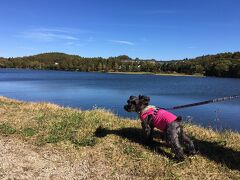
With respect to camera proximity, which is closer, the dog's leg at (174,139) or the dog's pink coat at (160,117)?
the dog's leg at (174,139)

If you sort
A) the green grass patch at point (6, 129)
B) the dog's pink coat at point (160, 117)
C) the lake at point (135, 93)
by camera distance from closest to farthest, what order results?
the dog's pink coat at point (160, 117) < the green grass patch at point (6, 129) < the lake at point (135, 93)

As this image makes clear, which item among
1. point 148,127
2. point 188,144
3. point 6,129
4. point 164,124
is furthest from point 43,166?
point 6,129

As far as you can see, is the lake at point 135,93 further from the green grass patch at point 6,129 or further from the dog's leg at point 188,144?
the green grass patch at point 6,129

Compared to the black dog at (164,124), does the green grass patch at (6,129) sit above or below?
below

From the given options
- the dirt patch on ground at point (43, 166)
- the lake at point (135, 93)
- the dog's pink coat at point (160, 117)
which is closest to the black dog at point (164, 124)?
the dog's pink coat at point (160, 117)

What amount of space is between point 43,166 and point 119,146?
6.85ft

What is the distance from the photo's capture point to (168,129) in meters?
7.59

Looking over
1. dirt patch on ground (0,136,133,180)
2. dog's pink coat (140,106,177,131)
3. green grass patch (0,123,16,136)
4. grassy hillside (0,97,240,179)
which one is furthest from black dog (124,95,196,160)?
green grass patch (0,123,16,136)

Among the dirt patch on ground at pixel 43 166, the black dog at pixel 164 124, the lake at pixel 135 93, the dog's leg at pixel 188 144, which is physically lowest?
the lake at pixel 135 93

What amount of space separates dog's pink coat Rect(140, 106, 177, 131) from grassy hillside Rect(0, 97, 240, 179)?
705 mm

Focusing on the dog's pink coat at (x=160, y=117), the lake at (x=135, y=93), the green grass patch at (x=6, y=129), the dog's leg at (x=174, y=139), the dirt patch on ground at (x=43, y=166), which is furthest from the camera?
the lake at (x=135, y=93)

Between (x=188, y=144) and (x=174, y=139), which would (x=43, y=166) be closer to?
(x=174, y=139)

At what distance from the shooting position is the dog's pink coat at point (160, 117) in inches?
305

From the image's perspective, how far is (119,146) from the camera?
8516 mm
